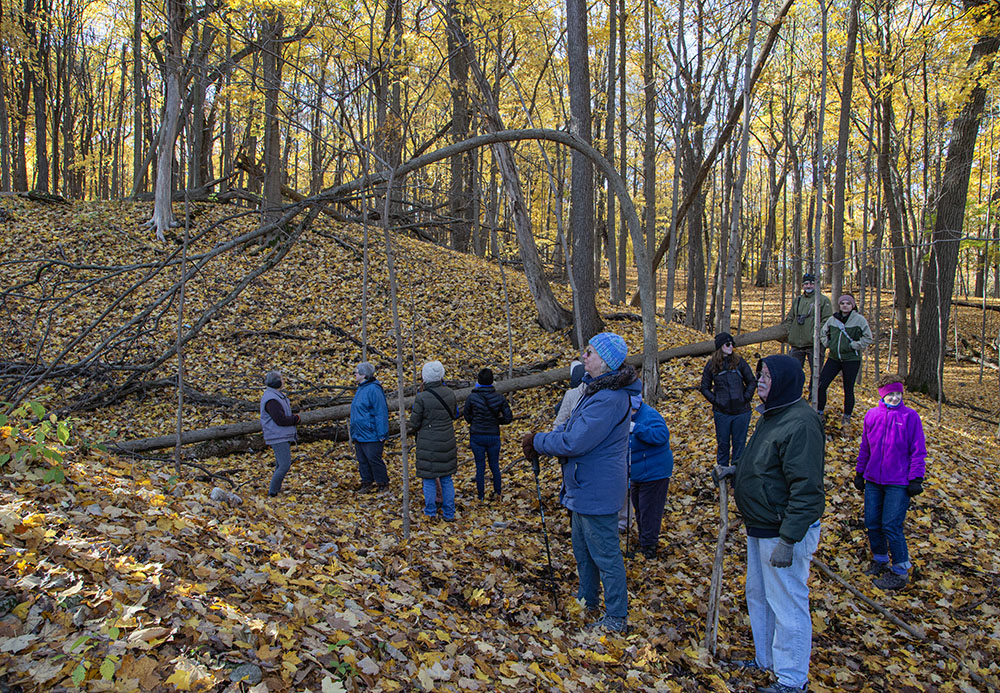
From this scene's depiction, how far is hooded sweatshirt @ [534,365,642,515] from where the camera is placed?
3.77 m

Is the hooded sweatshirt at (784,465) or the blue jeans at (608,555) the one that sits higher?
the hooded sweatshirt at (784,465)

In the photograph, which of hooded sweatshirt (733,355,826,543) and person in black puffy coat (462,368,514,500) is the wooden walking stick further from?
person in black puffy coat (462,368,514,500)

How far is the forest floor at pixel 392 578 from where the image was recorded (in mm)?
2744

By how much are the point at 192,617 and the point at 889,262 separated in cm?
4212

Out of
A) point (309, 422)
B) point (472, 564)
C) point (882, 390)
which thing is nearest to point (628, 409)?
point (472, 564)

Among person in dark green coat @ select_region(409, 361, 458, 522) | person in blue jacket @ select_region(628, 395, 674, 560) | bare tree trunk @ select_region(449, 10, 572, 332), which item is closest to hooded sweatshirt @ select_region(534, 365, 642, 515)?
person in blue jacket @ select_region(628, 395, 674, 560)

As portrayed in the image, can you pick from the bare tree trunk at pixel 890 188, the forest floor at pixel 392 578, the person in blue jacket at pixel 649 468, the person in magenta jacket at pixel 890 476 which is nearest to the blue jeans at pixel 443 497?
the forest floor at pixel 392 578

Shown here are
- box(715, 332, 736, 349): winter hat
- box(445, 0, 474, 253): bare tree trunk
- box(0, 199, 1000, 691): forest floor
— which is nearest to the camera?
box(0, 199, 1000, 691): forest floor

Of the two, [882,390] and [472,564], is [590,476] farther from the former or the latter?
[882,390]

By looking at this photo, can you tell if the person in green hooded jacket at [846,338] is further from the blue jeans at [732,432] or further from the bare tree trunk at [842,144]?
the bare tree trunk at [842,144]

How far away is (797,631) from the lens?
3359 mm

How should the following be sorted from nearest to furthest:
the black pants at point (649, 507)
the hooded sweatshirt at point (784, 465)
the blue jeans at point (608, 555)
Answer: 1. the hooded sweatshirt at point (784, 465)
2. the blue jeans at point (608, 555)
3. the black pants at point (649, 507)

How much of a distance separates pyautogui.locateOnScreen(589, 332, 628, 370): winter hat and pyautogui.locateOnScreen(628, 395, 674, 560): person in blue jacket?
1267 millimetres

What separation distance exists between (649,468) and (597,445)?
64.6 inches
